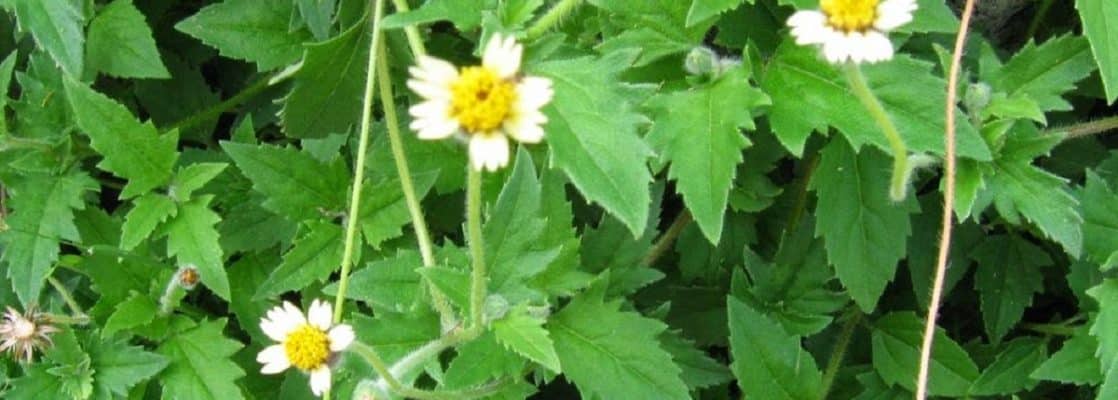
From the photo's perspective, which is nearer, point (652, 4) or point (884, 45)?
point (884, 45)

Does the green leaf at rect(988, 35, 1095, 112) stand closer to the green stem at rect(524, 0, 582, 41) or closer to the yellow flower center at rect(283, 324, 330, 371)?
the green stem at rect(524, 0, 582, 41)

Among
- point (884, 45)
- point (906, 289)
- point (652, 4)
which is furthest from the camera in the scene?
point (906, 289)

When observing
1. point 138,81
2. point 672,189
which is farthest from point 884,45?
point 138,81

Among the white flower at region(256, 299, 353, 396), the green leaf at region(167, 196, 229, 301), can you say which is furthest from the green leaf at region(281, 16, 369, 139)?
the white flower at region(256, 299, 353, 396)

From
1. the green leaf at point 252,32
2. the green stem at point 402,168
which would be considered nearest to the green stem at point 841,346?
the green stem at point 402,168

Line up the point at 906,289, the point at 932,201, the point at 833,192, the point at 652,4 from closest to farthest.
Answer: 1. the point at 652,4
2. the point at 833,192
3. the point at 932,201
4. the point at 906,289

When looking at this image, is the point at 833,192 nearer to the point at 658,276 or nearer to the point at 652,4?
the point at 658,276

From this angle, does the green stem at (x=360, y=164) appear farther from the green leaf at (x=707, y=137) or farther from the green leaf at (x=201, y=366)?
the green leaf at (x=707, y=137)
